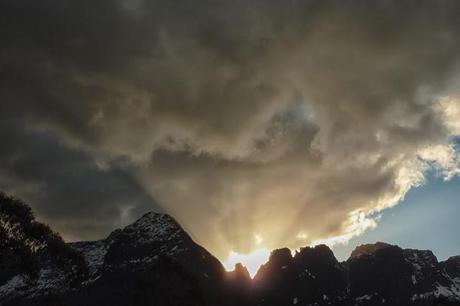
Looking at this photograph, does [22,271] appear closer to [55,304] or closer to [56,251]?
[56,251]

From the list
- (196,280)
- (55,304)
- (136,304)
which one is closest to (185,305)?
(196,280)

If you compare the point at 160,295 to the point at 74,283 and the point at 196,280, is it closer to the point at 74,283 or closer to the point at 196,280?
the point at 196,280

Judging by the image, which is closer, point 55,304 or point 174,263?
point 55,304

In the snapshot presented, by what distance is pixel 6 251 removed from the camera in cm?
2019

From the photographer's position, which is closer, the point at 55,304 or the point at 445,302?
the point at 55,304

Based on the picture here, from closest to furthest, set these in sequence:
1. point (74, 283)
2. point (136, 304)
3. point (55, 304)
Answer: point (74, 283), point (55, 304), point (136, 304)

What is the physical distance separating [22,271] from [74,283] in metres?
2.24

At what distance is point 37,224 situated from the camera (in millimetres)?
21469

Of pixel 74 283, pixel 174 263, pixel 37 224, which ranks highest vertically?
pixel 174 263

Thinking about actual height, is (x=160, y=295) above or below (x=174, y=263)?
below

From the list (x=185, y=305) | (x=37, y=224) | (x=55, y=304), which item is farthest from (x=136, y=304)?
(x=37, y=224)

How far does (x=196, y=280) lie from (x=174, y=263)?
36.6 feet

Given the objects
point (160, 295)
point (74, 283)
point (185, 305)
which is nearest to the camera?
point (74, 283)

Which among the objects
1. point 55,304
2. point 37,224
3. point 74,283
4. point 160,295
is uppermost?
point 160,295
